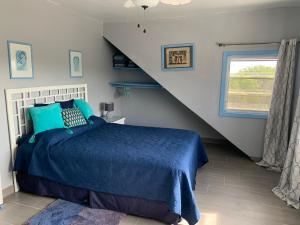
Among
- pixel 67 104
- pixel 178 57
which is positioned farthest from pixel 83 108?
pixel 178 57

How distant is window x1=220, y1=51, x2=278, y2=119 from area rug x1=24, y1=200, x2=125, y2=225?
2.56 meters

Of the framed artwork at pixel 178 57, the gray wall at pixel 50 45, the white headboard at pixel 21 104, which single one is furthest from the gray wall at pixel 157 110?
the white headboard at pixel 21 104

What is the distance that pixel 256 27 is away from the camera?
11.7 feet

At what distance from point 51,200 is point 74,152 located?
2.31 feet

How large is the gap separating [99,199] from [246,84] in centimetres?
303

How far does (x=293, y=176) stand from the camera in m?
2.61

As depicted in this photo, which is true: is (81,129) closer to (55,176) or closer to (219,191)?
(55,176)

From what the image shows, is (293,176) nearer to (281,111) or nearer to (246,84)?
(281,111)

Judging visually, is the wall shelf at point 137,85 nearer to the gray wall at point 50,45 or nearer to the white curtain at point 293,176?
the gray wall at point 50,45

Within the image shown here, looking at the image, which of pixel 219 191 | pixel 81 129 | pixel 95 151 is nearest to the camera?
pixel 95 151

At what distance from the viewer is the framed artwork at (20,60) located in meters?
2.74

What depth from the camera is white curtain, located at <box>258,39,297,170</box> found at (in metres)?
3.33

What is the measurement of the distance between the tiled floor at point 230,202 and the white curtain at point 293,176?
0.10m

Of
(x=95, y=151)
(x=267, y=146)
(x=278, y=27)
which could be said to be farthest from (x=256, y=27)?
(x=95, y=151)
